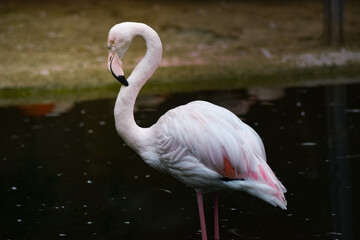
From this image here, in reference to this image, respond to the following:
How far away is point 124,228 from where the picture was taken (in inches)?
159

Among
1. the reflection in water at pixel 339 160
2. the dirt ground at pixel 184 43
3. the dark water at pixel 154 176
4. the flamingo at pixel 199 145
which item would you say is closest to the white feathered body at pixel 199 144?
the flamingo at pixel 199 145

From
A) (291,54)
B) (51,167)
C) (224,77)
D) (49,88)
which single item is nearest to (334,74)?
(291,54)

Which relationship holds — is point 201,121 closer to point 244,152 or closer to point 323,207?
point 244,152

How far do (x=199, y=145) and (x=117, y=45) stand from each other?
0.70 m

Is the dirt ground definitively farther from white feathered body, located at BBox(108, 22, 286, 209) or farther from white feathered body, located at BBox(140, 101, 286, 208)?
white feathered body, located at BBox(140, 101, 286, 208)

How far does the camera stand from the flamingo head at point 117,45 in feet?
12.3

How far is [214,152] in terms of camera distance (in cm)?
353

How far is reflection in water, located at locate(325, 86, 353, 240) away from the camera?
13.0 feet

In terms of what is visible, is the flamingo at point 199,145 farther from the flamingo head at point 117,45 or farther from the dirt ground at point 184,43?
the dirt ground at point 184,43

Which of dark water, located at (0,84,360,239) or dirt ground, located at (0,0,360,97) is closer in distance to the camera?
dark water, located at (0,84,360,239)

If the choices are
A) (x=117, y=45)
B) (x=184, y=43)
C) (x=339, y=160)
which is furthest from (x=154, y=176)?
(x=184, y=43)

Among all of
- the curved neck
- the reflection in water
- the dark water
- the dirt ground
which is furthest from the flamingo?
the dirt ground

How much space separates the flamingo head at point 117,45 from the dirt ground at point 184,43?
4.10 metres

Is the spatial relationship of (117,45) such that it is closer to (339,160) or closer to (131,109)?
(131,109)
